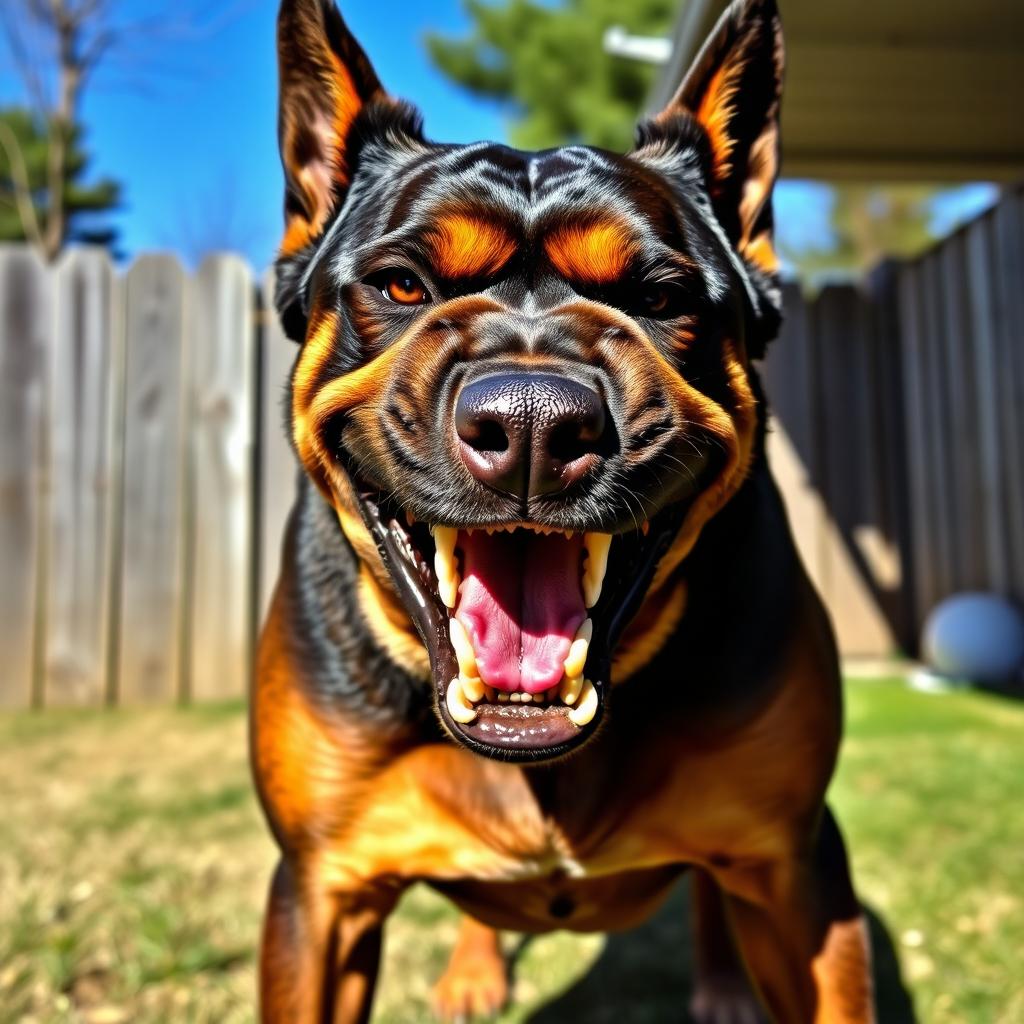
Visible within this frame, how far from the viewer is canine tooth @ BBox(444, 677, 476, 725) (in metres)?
1.42

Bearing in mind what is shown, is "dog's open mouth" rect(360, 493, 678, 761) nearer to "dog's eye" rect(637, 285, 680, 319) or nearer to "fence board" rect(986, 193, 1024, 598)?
"dog's eye" rect(637, 285, 680, 319)

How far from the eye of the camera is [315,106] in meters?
1.92

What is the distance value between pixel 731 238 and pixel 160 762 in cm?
364

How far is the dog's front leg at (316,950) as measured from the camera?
1.70 metres

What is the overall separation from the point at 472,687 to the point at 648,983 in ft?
5.02

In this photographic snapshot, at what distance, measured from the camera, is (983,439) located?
5.98 metres

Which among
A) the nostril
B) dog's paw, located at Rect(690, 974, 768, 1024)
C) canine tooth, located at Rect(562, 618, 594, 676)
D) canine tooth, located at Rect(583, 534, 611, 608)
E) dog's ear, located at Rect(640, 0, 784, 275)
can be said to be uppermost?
dog's ear, located at Rect(640, 0, 784, 275)

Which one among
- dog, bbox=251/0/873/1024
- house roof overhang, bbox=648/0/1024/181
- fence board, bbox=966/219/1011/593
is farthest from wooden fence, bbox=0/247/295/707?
fence board, bbox=966/219/1011/593

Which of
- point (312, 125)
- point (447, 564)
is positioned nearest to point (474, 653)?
point (447, 564)

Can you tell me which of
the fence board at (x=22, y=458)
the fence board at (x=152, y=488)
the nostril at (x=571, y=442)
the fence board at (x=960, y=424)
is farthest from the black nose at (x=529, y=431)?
the fence board at (x=960, y=424)

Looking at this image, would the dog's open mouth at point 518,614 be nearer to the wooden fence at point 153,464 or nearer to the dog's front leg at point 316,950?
the dog's front leg at point 316,950

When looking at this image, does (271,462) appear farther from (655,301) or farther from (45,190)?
(45,190)

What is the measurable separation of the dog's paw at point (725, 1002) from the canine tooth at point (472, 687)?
136 centimetres

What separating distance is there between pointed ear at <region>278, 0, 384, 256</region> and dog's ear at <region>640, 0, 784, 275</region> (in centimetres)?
62
